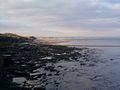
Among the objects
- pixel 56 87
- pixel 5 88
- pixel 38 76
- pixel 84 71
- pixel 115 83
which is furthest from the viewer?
pixel 84 71

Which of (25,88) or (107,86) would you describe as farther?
(107,86)

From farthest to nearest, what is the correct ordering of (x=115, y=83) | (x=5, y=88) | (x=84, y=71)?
(x=84, y=71) < (x=115, y=83) < (x=5, y=88)

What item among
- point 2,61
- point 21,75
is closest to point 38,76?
point 21,75

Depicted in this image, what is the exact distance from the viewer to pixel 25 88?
29797mm

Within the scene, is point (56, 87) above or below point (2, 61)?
below

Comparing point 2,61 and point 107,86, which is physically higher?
point 2,61

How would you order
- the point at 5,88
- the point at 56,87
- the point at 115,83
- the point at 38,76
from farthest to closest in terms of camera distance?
1. the point at 38,76
2. the point at 115,83
3. the point at 56,87
4. the point at 5,88

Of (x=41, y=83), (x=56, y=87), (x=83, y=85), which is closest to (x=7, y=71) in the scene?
(x=41, y=83)

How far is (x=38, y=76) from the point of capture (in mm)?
40062

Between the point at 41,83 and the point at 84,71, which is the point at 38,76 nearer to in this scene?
the point at 41,83

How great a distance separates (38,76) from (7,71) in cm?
454

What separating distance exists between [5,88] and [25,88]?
2.14m

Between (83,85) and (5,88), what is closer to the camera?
(5,88)

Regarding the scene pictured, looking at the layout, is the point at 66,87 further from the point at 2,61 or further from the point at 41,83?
the point at 2,61
